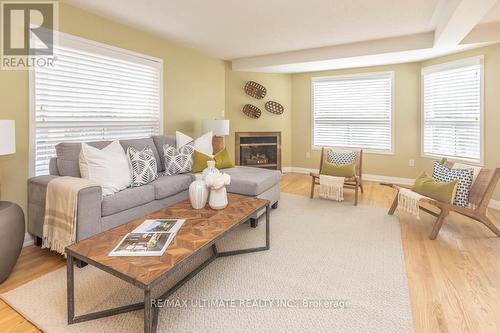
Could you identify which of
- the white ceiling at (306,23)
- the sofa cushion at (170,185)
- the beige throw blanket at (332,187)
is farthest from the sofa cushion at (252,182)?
the white ceiling at (306,23)

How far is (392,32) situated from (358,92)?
1793mm

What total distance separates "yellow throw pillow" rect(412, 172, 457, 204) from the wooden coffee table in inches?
78.5

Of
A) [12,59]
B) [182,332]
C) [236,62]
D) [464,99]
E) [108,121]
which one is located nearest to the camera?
[182,332]

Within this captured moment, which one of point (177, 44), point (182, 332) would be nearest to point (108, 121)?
point (177, 44)

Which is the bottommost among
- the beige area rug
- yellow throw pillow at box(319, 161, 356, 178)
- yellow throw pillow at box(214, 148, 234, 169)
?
the beige area rug

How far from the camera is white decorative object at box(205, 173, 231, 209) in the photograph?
2.29 m

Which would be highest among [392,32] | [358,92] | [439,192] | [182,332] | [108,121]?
[392,32]

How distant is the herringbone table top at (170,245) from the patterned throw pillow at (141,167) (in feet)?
2.33

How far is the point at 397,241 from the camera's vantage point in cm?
279

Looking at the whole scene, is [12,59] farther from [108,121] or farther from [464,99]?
[464,99]

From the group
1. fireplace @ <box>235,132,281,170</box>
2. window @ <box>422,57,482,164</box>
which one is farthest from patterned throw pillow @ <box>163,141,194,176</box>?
window @ <box>422,57,482,164</box>

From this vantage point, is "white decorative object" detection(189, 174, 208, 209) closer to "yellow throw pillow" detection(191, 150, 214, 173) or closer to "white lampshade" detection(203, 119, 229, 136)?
"yellow throw pillow" detection(191, 150, 214, 173)

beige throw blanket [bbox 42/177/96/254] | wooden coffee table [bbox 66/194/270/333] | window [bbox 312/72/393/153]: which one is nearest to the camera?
wooden coffee table [bbox 66/194/270/333]

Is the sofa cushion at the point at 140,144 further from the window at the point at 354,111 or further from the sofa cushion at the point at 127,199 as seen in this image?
the window at the point at 354,111
